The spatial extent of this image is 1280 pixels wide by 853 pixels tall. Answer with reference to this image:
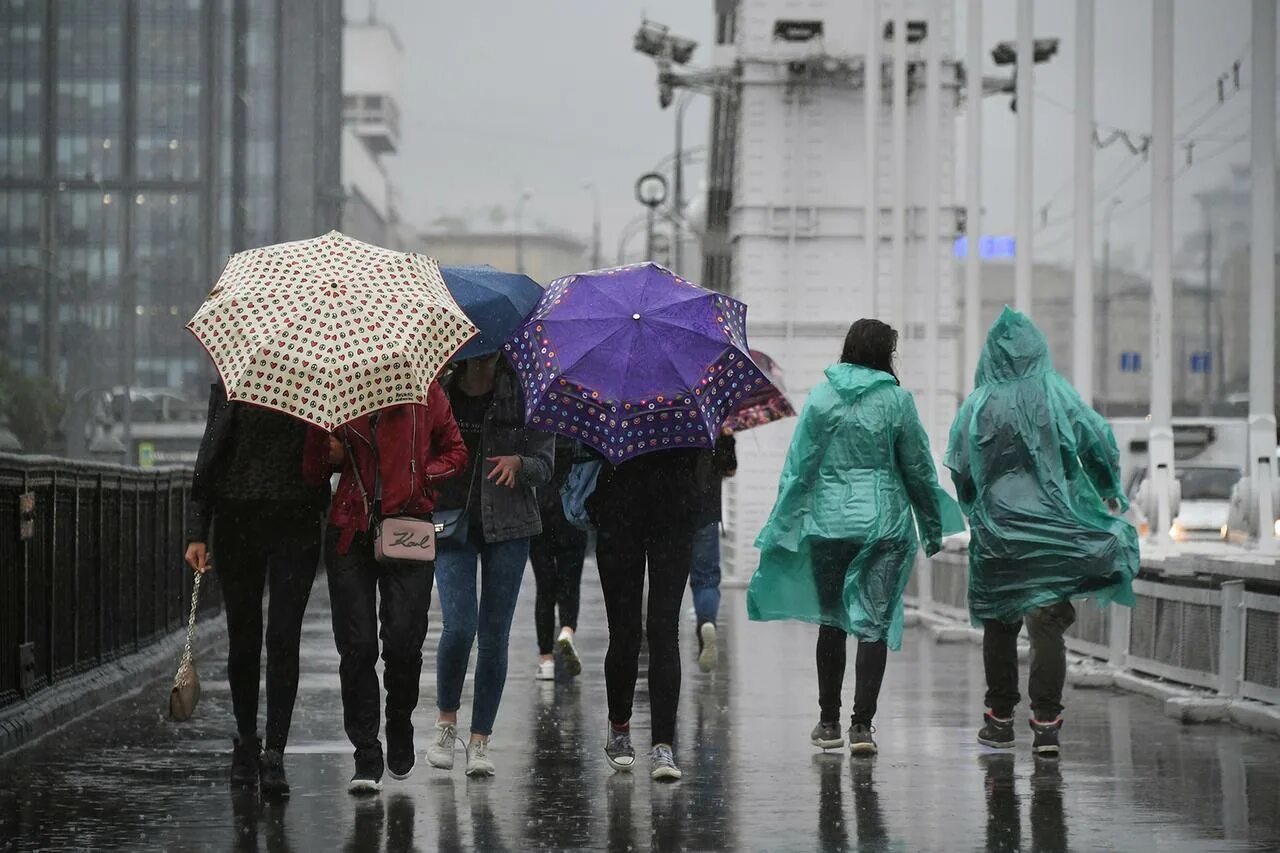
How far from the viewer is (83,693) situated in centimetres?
1179

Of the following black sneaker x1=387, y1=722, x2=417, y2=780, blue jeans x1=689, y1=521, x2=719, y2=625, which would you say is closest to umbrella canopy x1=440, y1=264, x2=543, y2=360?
black sneaker x1=387, y1=722, x2=417, y2=780

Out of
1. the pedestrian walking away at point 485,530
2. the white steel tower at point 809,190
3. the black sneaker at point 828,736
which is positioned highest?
the white steel tower at point 809,190

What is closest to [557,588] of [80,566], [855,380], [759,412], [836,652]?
[759,412]

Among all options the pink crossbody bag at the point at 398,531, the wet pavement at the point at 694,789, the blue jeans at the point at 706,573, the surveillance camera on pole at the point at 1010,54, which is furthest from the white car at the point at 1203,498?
the pink crossbody bag at the point at 398,531

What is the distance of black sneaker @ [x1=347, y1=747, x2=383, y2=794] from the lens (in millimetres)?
8492

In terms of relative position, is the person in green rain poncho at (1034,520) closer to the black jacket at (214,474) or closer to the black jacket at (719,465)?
the black jacket at (719,465)

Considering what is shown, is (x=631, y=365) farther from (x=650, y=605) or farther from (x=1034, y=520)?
(x=1034, y=520)

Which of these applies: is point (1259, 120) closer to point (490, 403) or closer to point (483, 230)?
point (490, 403)

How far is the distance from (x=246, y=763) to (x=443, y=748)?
0.87 m

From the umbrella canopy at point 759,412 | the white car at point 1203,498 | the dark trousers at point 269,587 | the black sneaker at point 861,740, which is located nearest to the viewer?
the dark trousers at point 269,587

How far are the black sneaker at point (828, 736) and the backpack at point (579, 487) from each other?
1400mm

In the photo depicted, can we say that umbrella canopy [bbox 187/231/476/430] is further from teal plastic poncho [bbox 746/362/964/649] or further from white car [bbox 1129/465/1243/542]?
white car [bbox 1129/465/1243/542]

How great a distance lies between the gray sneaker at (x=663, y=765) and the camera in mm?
8961

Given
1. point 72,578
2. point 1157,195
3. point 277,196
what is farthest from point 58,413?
point 277,196
